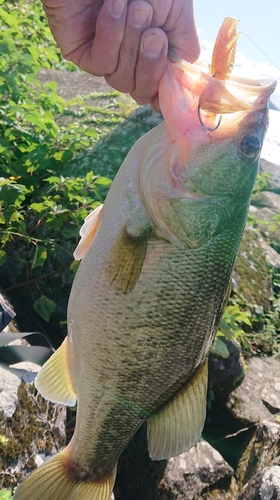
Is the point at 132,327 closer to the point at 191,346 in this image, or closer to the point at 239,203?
the point at 191,346

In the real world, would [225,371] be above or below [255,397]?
above

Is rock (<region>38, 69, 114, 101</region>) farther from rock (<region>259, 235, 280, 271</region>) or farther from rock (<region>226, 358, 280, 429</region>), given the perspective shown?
rock (<region>226, 358, 280, 429</region>)

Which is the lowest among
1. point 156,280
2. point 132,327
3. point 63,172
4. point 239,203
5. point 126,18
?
point 63,172

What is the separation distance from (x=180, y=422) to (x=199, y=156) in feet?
3.60

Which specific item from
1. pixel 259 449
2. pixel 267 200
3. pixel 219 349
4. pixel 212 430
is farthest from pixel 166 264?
pixel 267 200

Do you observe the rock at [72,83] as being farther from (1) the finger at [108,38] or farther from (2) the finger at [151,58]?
(2) the finger at [151,58]

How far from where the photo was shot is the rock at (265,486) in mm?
2842

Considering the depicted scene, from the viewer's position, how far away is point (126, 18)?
70.2 inches

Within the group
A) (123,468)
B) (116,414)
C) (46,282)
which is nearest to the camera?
(116,414)

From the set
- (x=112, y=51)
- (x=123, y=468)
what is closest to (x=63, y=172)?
(x=123, y=468)

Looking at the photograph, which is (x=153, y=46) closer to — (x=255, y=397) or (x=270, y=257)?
(x=255, y=397)

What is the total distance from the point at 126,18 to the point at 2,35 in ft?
8.63

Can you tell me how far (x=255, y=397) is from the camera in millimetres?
4766

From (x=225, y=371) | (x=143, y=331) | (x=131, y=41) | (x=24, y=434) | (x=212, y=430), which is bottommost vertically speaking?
(x=212, y=430)
